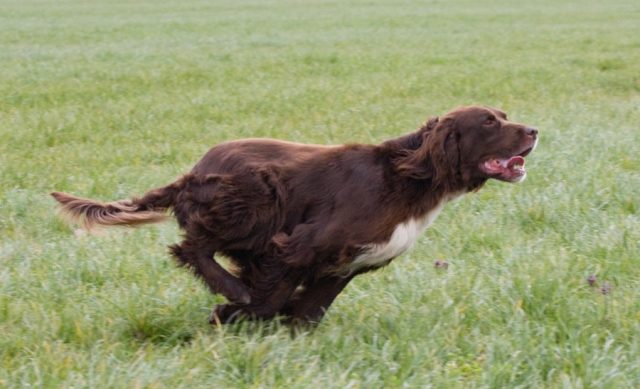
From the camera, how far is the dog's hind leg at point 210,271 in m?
4.16

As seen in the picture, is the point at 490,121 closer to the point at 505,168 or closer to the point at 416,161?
the point at 505,168

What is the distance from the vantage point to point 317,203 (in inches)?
164

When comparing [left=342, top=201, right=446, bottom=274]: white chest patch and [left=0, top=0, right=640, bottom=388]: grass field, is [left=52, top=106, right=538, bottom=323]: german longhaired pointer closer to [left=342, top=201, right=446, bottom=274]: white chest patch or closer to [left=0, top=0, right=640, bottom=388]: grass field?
[left=342, top=201, right=446, bottom=274]: white chest patch

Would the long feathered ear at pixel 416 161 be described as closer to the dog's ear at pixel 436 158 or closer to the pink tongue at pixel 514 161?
the dog's ear at pixel 436 158

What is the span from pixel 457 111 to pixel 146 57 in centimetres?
1486

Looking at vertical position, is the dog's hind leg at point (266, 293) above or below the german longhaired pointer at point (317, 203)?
below

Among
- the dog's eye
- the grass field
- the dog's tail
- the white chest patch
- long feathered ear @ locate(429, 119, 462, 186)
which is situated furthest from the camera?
the dog's tail

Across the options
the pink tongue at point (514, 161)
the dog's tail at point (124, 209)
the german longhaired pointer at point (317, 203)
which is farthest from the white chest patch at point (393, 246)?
the dog's tail at point (124, 209)

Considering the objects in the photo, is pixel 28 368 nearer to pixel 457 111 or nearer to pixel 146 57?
pixel 457 111

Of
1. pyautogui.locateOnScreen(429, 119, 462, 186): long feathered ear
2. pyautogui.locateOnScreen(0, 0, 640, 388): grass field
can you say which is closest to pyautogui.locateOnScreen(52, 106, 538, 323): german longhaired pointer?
pyautogui.locateOnScreen(429, 119, 462, 186): long feathered ear

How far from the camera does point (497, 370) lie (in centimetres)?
361

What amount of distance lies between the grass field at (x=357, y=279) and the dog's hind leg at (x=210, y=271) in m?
0.15

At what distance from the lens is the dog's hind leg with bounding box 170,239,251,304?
4.16 m

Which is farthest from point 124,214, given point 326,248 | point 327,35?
point 327,35
